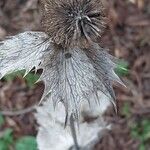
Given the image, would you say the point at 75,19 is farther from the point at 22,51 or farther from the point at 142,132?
the point at 142,132

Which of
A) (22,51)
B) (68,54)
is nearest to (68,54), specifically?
(68,54)

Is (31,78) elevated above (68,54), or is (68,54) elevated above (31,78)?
(68,54)

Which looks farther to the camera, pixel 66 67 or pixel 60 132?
pixel 60 132

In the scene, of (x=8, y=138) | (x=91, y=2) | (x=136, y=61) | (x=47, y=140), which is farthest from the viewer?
(x=136, y=61)

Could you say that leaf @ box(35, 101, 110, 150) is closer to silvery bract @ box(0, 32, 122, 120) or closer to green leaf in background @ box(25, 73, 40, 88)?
green leaf in background @ box(25, 73, 40, 88)

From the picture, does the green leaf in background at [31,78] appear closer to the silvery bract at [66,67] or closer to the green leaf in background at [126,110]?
the green leaf in background at [126,110]

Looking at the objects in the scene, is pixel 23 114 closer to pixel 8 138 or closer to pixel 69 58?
pixel 8 138

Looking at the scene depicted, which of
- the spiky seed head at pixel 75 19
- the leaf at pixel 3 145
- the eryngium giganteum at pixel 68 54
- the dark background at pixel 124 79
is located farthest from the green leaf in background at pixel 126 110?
the spiky seed head at pixel 75 19

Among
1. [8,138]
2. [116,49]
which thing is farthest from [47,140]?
[116,49]
